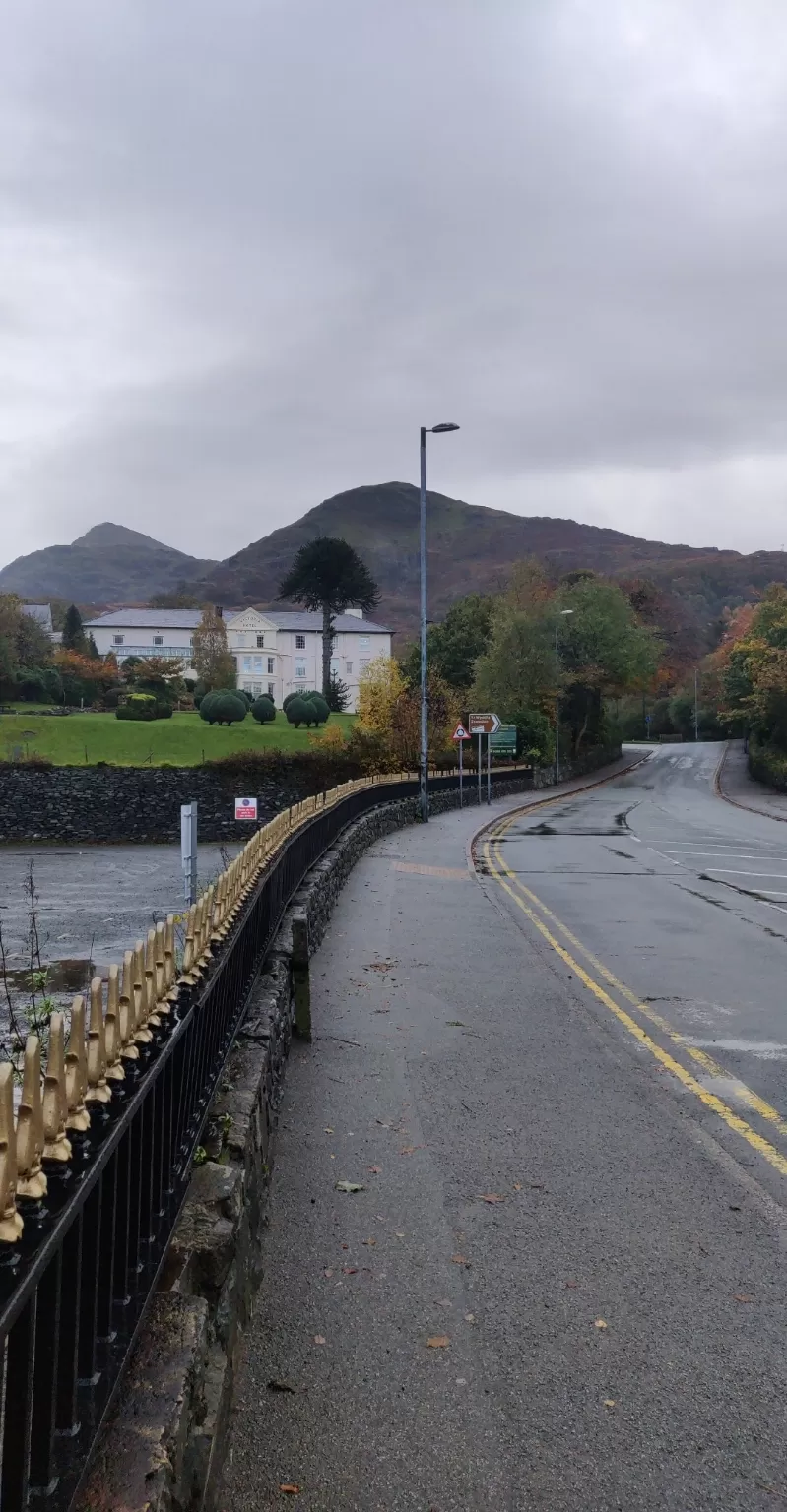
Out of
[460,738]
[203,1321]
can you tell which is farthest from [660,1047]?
[460,738]

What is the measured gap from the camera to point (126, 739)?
71438 millimetres

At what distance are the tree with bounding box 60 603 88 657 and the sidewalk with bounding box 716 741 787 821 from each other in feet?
208

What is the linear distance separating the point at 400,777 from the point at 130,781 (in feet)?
77.6

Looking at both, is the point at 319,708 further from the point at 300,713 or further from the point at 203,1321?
the point at 203,1321

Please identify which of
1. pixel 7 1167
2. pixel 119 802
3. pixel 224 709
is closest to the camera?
pixel 7 1167

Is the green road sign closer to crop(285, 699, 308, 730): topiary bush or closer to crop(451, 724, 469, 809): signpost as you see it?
crop(451, 724, 469, 809): signpost

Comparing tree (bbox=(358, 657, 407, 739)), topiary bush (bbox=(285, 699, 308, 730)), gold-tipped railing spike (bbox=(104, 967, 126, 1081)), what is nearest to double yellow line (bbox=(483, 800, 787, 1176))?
gold-tipped railing spike (bbox=(104, 967, 126, 1081))

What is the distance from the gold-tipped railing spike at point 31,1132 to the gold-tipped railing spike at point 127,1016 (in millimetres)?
915

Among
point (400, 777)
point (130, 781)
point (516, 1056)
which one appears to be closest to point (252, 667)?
point (130, 781)

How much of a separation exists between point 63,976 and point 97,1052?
11917 millimetres

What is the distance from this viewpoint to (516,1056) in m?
8.93

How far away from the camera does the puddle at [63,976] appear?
43.5ft

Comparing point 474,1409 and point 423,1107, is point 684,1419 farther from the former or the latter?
point 423,1107

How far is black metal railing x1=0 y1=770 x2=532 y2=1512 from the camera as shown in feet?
7.67
